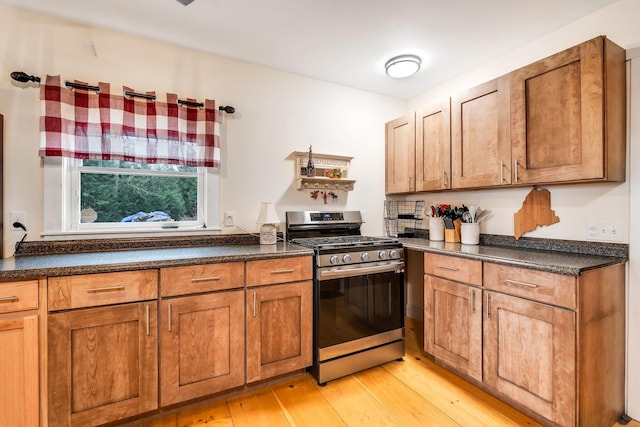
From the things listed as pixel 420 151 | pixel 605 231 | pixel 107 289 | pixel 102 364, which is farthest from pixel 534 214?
pixel 102 364

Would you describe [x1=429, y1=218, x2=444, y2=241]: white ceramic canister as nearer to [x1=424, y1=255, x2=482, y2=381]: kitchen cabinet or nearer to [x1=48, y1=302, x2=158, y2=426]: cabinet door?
[x1=424, y1=255, x2=482, y2=381]: kitchen cabinet

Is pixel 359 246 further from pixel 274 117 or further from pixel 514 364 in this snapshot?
pixel 274 117

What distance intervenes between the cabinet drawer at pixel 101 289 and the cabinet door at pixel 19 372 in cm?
13

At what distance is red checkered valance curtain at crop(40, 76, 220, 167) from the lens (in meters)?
1.87

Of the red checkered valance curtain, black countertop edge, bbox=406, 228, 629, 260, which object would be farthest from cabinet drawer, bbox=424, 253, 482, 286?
the red checkered valance curtain

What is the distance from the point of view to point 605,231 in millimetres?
1786

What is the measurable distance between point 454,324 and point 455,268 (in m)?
0.39

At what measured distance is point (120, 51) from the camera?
2082 millimetres

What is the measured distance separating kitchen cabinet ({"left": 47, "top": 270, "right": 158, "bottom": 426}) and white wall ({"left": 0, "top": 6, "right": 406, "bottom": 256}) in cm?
76

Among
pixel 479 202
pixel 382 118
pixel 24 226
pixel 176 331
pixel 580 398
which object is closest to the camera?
pixel 580 398

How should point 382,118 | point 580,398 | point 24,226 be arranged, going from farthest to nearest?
point 382,118, point 24,226, point 580,398

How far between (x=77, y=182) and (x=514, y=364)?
9.77 feet

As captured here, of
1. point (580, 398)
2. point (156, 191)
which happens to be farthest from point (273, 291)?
point (580, 398)

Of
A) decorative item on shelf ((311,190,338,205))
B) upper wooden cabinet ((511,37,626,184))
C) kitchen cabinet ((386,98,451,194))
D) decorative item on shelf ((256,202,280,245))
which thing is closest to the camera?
upper wooden cabinet ((511,37,626,184))
